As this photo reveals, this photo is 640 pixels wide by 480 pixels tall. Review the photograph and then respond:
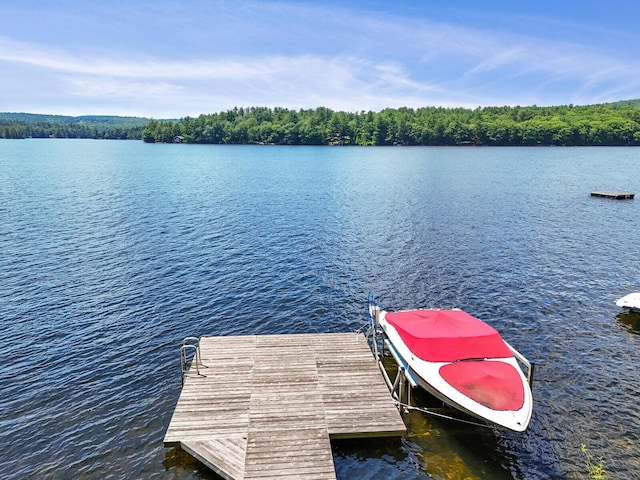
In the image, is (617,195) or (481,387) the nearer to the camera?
(481,387)

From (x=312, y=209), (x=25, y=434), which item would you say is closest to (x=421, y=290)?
(x=25, y=434)

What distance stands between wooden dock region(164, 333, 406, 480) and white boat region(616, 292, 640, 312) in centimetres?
1749

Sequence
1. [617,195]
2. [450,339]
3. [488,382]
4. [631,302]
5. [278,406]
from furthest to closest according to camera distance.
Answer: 1. [617,195]
2. [631,302]
3. [450,339]
4. [488,382]
5. [278,406]

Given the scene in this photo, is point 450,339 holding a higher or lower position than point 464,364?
higher

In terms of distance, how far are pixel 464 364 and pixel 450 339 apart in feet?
4.19

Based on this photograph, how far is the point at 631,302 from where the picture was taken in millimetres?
25891

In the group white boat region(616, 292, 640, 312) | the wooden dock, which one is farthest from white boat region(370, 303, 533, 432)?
white boat region(616, 292, 640, 312)

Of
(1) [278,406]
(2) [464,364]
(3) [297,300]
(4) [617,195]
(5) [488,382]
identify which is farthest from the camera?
(4) [617,195]

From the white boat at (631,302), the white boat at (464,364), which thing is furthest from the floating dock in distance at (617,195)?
the white boat at (464,364)

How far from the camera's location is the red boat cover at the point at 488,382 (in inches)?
598

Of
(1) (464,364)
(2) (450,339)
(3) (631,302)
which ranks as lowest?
(3) (631,302)

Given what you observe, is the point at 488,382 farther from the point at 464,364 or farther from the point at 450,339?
the point at 450,339

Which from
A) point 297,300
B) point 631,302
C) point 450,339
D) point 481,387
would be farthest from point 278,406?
point 631,302

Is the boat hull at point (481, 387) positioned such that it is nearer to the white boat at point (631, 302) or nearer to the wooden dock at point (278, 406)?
the wooden dock at point (278, 406)
